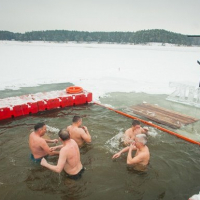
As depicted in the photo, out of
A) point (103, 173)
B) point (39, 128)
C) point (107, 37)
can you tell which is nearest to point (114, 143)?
point (103, 173)

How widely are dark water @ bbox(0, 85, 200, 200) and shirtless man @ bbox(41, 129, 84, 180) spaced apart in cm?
29

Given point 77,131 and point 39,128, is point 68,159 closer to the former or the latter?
point 39,128

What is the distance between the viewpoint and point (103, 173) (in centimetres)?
449

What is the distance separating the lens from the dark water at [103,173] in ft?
12.7

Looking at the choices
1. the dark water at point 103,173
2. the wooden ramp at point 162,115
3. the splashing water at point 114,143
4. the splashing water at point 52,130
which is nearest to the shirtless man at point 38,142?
the dark water at point 103,173

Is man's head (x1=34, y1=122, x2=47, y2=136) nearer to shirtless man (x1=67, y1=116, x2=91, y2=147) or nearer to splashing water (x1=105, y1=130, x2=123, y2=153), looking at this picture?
shirtless man (x1=67, y1=116, x2=91, y2=147)

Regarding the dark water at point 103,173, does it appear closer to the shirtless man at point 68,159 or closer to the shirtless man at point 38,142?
the shirtless man at point 68,159

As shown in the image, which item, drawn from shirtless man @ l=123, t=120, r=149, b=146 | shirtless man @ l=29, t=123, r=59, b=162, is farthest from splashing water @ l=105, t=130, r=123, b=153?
shirtless man @ l=29, t=123, r=59, b=162

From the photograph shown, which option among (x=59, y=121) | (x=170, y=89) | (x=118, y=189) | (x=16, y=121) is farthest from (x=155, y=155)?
(x=170, y=89)

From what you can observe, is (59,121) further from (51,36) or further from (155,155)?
(51,36)

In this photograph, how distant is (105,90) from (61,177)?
837 centimetres

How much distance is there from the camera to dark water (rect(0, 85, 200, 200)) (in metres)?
3.86

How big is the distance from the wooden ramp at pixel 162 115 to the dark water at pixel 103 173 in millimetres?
928

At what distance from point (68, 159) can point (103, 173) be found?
1.27 m
